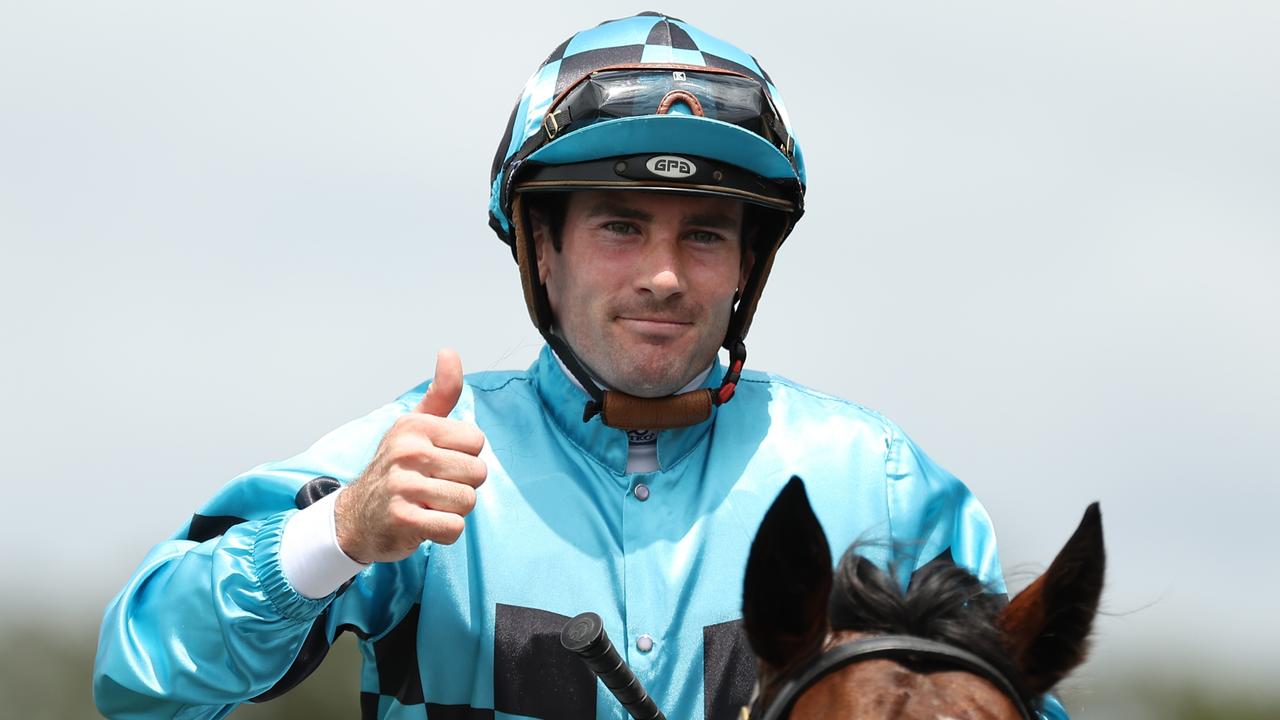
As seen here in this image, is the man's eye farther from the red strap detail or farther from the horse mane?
the horse mane

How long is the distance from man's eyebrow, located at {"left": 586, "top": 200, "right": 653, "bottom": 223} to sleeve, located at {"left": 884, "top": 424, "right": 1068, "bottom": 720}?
78cm

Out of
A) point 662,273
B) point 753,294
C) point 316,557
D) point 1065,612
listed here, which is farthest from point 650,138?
point 1065,612

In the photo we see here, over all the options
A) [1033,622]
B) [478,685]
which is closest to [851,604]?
[1033,622]

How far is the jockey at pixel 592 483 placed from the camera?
281 centimetres

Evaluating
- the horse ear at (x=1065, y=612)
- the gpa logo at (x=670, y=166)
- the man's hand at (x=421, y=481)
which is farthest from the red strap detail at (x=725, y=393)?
the horse ear at (x=1065, y=612)

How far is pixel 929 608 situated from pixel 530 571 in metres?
1.09

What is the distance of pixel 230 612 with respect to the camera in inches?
108

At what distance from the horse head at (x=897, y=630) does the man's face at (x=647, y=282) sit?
3.40 ft

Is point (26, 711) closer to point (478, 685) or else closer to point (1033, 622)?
point (478, 685)

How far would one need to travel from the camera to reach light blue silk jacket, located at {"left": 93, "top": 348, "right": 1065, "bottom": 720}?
281cm

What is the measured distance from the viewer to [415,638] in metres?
3.05

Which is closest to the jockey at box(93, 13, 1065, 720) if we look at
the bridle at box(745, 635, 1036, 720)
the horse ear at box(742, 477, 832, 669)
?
the bridle at box(745, 635, 1036, 720)

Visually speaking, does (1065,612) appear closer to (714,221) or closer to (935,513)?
(935,513)

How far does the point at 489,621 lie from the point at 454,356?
25.9 inches
